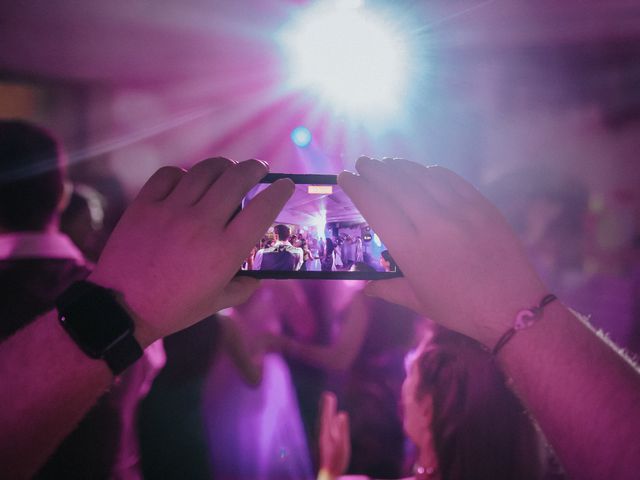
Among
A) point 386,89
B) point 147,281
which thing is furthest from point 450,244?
point 386,89

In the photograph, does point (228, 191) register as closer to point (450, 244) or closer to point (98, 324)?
point (98, 324)

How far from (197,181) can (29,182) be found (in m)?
1.58

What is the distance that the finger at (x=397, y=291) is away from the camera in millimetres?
877

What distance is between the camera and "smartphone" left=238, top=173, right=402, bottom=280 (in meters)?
1.02

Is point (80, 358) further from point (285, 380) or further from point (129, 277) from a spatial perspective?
point (285, 380)

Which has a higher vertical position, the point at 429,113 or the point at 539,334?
the point at 429,113

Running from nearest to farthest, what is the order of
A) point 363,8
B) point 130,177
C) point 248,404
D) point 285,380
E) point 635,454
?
1. point 635,454
2. point 248,404
3. point 285,380
4. point 363,8
5. point 130,177

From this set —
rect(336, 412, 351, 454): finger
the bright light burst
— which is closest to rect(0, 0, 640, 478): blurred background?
the bright light burst

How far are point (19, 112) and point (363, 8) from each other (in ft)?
11.7

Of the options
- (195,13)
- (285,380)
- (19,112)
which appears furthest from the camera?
(19,112)

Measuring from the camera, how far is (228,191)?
2.36 feet

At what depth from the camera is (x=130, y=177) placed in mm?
4484

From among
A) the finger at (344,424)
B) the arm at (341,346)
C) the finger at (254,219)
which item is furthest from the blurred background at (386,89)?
the finger at (254,219)

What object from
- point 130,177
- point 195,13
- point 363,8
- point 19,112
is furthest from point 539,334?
point 19,112
